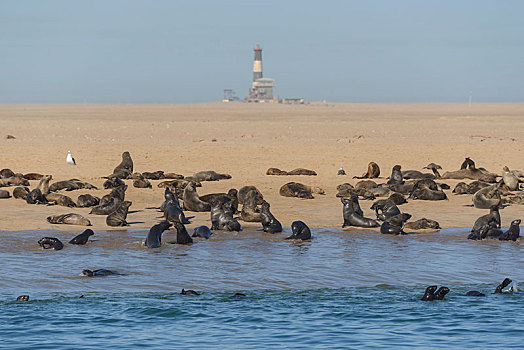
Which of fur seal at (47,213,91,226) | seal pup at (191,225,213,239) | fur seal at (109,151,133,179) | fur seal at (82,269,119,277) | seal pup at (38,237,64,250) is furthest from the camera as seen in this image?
fur seal at (109,151,133,179)

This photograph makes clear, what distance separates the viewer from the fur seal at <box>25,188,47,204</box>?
56.0 feet

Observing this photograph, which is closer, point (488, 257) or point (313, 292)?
point (313, 292)

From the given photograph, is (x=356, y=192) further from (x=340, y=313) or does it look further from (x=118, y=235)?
(x=340, y=313)

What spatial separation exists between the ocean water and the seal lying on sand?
11 centimetres

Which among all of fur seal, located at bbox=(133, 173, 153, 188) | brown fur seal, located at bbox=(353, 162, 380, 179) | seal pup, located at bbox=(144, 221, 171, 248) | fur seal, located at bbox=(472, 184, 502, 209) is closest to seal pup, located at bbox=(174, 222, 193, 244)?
seal pup, located at bbox=(144, 221, 171, 248)

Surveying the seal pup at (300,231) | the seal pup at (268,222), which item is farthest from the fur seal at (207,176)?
the seal pup at (300,231)

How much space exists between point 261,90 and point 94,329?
164674 mm

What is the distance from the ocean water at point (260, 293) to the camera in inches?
335

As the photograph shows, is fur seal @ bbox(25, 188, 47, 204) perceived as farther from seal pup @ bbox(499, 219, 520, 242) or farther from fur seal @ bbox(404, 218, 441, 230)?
seal pup @ bbox(499, 219, 520, 242)

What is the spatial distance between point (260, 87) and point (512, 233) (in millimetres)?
160742

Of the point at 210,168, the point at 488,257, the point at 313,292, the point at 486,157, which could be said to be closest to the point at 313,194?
the point at 210,168

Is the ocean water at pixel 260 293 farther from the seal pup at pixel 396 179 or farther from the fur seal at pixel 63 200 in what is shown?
the seal pup at pixel 396 179

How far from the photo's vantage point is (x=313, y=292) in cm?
1031

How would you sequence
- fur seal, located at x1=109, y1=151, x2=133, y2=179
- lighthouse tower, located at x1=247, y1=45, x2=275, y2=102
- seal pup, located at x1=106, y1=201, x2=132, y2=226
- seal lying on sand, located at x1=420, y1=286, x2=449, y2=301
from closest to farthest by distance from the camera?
seal lying on sand, located at x1=420, y1=286, x2=449, y2=301, seal pup, located at x1=106, y1=201, x2=132, y2=226, fur seal, located at x1=109, y1=151, x2=133, y2=179, lighthouse tower, located at x1=247, y1=45, x2=275, y2=102
